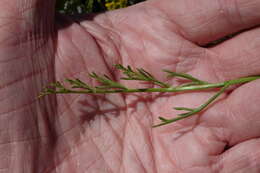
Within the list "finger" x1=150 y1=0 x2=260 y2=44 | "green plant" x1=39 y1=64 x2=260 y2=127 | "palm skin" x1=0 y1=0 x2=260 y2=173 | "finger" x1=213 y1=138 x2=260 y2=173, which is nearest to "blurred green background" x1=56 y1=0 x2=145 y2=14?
"palm skin" x1=0 y1=0 x2=260 y2=173

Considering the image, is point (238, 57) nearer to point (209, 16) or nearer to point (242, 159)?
point (209, 16)

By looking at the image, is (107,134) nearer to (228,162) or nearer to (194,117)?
(194,117)

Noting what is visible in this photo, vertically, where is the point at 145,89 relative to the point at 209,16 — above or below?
below

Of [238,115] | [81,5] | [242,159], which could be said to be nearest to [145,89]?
[238,115]

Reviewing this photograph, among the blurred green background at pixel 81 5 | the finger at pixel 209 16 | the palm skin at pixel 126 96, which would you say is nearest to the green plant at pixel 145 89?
the palm skin at pixel 126 96

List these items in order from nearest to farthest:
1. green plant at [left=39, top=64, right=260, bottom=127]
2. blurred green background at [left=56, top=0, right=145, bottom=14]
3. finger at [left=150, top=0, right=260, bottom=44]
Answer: green plant at [left=39, top=64, right=260, bottom=127], finger at [left=150, top=0, right=260, bottom=44], blurred green background at [left=56, top=0, right=145, bottom=14]

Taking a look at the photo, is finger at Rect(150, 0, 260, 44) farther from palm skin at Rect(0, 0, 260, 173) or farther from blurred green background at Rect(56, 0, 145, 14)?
blurred green background at Rect(56, 0, 145, 14)

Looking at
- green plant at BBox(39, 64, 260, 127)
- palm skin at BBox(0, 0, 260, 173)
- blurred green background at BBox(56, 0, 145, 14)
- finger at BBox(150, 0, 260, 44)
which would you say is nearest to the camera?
palm skin at BBox(0, 0, 260, 173)

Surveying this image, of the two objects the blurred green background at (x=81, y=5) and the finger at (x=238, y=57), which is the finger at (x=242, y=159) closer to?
the finger at (x=238, y=57)

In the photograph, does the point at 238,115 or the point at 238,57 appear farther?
the point at 238,57
